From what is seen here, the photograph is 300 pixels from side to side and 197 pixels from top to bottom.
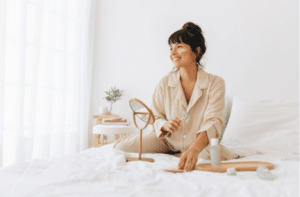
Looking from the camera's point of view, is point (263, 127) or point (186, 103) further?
point (263, 127)

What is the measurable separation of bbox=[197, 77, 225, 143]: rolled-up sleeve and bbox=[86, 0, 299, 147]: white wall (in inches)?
30.1

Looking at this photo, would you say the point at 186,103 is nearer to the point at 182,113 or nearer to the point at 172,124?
the point at 182,113

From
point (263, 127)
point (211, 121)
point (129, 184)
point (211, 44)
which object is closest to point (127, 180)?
point (129, 184)

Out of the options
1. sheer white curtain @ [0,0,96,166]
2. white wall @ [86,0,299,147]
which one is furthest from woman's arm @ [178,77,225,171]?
sheer white curtain @ [0,0,96,166]

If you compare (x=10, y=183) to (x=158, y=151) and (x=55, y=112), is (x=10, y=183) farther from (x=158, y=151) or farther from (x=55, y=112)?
(x=55, y=112)

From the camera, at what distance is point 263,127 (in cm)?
140

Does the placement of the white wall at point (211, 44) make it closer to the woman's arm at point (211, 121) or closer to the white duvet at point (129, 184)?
the woman's arm at point (211, 121)

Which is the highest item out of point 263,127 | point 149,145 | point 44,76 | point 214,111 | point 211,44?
point 211,44

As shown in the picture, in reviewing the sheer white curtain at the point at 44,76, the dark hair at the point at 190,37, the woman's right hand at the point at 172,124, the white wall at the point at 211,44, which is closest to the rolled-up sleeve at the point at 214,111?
the woman's right hand at the point at 172,124

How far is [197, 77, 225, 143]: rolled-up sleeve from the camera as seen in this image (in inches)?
42.5

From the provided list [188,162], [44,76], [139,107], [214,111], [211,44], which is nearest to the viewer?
[188,162]

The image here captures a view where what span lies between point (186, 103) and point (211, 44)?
3.54ft

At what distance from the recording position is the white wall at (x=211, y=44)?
171 cm

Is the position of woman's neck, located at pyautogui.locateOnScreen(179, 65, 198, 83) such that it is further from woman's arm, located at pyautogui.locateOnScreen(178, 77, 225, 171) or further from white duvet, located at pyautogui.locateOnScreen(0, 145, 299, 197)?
white duvet, located at pyautogui.locateOnScreen(0, 145, 299, 197)
